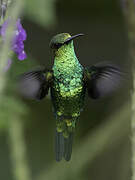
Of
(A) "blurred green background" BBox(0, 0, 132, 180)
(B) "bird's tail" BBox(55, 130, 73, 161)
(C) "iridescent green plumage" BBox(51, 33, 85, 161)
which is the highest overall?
(C) "iridescent green plumage" BBox(51, 33, 85, 161)

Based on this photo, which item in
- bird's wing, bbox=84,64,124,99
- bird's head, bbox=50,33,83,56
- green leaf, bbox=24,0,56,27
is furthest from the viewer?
green leaf, bbox=24,0,56,27

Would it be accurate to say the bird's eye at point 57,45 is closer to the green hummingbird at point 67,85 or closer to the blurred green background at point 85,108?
the green hummingbird at point 67,85

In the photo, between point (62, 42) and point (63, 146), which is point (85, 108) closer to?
point (63, 146)

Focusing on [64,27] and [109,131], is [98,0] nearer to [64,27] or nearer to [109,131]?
[64,27]

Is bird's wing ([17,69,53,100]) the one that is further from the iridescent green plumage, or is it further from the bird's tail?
the bird's tail

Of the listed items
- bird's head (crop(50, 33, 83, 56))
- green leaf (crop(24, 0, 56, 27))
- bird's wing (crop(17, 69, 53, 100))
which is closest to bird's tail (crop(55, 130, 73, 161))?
bird's wing (crop(17, 69, 53, 100))

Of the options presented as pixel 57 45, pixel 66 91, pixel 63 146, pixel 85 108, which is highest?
pixel 57 45

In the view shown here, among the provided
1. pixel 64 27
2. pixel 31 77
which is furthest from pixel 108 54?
pixel 31 77

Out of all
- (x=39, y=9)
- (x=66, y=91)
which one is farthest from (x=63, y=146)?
(x=39, y=9)
